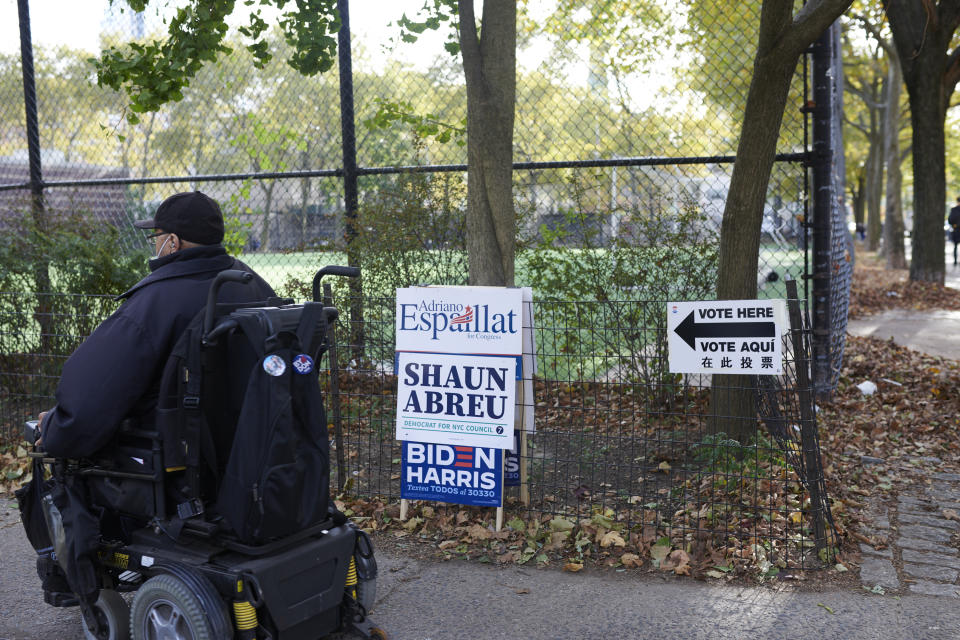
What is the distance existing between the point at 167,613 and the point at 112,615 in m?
0.40

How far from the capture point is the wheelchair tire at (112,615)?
11.2ft

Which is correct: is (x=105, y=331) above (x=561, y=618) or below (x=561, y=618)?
above

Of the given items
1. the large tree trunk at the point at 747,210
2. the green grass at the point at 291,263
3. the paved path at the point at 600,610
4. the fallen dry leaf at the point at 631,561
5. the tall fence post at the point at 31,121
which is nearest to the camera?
the paved path at the point at 600,610

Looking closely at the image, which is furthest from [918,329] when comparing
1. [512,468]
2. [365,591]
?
[365,591]

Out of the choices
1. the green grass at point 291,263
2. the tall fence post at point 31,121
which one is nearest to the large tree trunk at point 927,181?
the green grass at point 291,263

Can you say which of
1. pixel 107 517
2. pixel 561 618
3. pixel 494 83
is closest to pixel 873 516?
pixel 561 618

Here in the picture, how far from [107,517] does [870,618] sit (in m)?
3.18

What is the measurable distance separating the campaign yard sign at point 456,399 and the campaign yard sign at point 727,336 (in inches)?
35.7

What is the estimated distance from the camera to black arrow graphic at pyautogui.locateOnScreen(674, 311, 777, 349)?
4227mm

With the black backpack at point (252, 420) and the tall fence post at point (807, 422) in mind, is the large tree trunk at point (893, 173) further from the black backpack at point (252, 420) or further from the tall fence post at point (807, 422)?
the black backpack at point (252, 420)

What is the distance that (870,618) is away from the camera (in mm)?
3695

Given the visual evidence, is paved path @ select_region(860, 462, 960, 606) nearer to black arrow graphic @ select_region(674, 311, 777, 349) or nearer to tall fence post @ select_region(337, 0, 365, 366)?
black arrow graphic @ select_region(674, 311, 777, 349)

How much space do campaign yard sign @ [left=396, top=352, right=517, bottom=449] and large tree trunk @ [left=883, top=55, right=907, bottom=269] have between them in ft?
63.5

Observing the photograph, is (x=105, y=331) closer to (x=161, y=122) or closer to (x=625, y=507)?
(x=625, y=507)
